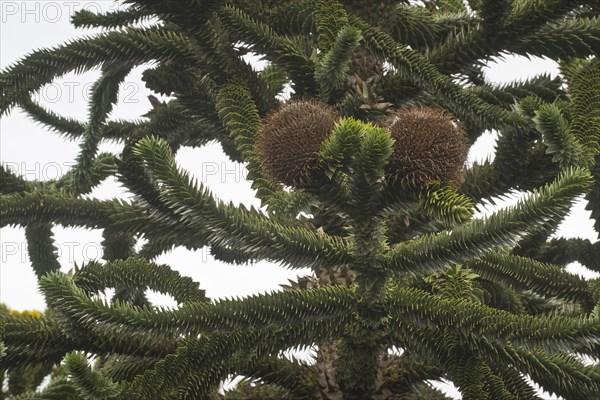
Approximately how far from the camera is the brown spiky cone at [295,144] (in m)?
2.71

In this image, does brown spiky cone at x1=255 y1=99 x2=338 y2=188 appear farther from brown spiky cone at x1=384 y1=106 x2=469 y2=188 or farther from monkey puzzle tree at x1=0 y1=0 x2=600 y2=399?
brown spiky cone at x1=384 y1=106 x2=469 y2=188

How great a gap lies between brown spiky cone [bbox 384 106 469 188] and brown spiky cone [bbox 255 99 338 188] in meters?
0.24

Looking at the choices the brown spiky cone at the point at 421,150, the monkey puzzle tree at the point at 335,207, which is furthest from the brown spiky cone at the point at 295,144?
the brown spiky cone at the point at 421,150

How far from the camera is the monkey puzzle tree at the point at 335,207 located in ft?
9.23

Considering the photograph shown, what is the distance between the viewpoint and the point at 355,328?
10.9 ft

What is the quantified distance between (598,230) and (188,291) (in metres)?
2.59

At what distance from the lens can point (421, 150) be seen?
2711 millimetres

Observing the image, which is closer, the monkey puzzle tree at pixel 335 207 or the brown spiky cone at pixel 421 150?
the brown spiky cone at pixel 421 150

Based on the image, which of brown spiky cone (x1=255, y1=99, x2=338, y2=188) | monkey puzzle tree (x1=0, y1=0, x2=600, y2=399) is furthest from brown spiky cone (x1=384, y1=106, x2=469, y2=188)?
brown spiky cone (x1=255, y1=99, x2=338, y2=188)

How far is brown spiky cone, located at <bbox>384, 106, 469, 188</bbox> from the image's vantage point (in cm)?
271

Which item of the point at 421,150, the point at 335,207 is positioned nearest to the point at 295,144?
the point at 335,207

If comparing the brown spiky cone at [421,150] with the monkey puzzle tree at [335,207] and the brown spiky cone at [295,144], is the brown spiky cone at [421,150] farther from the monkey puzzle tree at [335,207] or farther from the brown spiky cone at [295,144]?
the brown spiky cone at [295,144]

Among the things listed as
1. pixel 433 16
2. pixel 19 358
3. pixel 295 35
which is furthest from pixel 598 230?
pixel 19 358

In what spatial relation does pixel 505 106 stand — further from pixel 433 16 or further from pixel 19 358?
pixel 19 358
